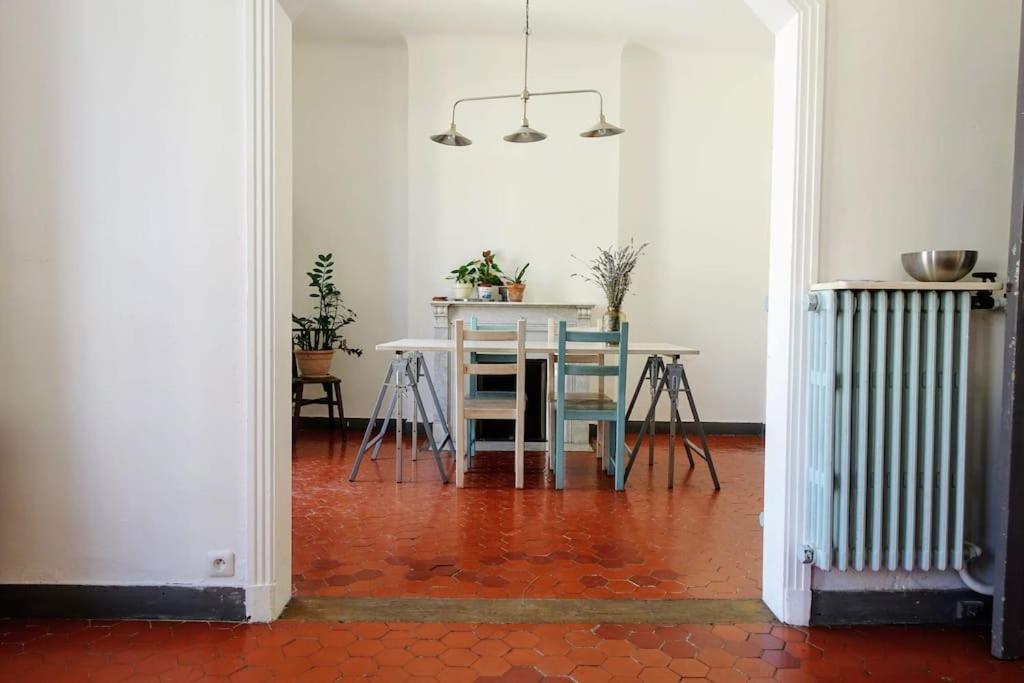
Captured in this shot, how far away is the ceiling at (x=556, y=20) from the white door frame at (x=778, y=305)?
3.04 metres

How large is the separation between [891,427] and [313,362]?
4.21 m

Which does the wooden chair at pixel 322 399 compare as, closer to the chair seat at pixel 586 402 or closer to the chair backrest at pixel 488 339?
the chair backrest at pixel 488 339

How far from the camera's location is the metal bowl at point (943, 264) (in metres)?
1.95

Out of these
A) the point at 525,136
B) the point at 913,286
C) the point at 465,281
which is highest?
the point at 525,136

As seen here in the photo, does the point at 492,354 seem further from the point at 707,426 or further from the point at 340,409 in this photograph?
the point at 707,426

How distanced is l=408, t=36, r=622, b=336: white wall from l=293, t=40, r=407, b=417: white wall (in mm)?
250

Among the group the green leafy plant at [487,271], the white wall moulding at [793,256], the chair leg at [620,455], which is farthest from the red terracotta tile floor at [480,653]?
the green leafy plant at [487,271]

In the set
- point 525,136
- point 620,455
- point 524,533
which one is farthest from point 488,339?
point 525,136

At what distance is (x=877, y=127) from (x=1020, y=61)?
0.38 meters

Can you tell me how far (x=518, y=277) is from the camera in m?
5.29

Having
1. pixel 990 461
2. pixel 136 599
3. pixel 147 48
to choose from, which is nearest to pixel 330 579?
pixel 136 599

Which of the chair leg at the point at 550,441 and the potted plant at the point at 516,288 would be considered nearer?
the chair leg at the point at 550,441

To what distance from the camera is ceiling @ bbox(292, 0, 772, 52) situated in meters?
4.77

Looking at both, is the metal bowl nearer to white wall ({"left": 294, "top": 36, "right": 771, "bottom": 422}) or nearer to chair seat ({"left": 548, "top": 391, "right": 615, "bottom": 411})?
chair seat ({"left": 548, "top": 391, "right": 615, "bottom": 411})
